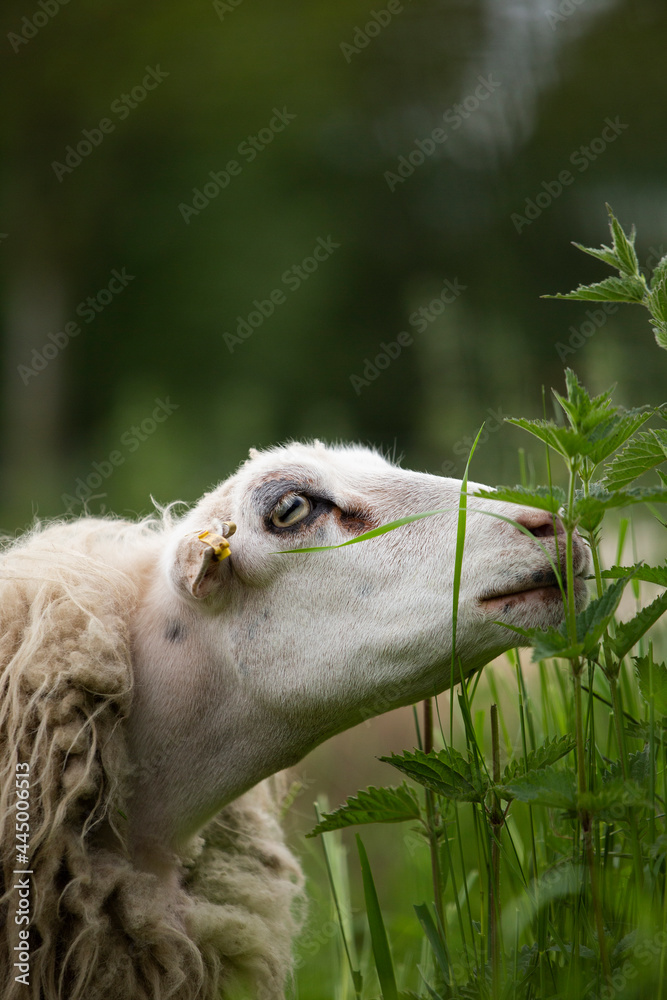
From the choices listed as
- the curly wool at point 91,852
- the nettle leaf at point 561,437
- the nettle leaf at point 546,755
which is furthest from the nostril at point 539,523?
A: the curly wool at point 91,852

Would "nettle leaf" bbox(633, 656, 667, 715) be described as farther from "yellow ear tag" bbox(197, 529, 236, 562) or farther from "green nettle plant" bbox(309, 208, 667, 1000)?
"yellow ear tag" bbox(197, 529, 236, 562)

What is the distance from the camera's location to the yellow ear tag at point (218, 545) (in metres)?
1.58

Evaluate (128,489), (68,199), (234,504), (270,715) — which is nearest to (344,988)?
(270,715)

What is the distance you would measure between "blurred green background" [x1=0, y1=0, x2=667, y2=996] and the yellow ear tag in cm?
728

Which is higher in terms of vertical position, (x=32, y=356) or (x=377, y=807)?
(x=32, y=356)

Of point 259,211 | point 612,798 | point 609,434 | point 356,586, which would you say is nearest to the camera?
point 612,798

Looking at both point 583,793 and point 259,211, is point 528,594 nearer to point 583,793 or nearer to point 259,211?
point 583,793

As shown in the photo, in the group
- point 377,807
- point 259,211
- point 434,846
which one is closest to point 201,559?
point 377,807

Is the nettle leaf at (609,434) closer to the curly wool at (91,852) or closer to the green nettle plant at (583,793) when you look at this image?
the green nettle plant at (583,793)

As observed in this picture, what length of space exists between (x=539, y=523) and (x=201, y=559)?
0.60 meters

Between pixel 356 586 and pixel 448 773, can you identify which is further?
pixel 356 586

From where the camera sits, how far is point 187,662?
1.73 meters

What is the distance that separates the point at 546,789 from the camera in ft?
3.95

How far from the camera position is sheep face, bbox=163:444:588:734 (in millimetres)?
1524
